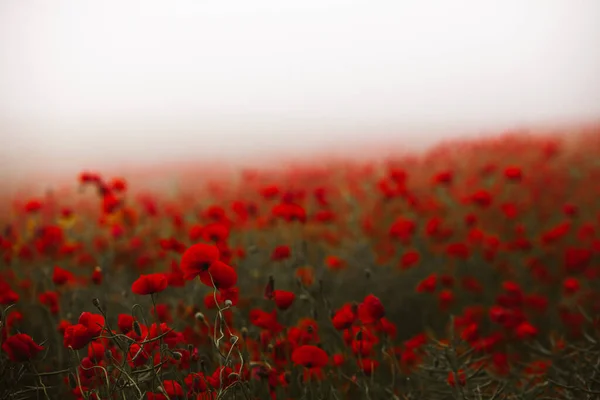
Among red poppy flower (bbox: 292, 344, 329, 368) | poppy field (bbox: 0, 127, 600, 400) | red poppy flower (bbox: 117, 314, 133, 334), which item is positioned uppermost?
red poppy flower (bbox: 117, 314, 133, 334)

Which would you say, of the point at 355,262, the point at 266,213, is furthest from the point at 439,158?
the point at 355,262

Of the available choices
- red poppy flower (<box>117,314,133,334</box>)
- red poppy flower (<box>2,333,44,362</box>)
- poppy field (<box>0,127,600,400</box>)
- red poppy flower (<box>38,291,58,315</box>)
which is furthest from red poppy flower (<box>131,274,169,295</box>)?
red poppy flower (<box>38,291,58,315</box>)

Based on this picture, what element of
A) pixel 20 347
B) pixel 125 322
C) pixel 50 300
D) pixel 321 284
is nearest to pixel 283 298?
pixel 321 284

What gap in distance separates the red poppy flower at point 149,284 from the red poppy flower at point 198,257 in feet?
0.18

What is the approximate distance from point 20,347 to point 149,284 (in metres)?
0.28

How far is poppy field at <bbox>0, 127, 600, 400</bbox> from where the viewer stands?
1206mm

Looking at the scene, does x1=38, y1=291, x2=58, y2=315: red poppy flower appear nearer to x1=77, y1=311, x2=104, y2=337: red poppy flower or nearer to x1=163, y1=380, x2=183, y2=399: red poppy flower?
x1=77, y1=311, x2=104, y2=337: red poppy flower

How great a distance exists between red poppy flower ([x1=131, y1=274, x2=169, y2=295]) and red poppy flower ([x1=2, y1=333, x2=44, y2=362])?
229 mm

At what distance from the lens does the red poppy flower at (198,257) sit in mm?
1079

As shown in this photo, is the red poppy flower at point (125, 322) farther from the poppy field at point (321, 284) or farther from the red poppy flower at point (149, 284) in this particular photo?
the red poppy flower at point (149, 284)

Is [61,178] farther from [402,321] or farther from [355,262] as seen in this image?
[402,321]

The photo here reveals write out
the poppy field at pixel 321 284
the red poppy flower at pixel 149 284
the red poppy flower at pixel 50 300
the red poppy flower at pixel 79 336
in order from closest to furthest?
the red poppy flower at pixel 79 336
the red poppy flower at pixel 149 284
the poppy field at pixel 321 284
the red poppy flower at pixel 50 300

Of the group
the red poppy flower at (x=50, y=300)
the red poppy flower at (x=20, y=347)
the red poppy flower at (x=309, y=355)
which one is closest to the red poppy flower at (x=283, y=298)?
the red poppy flower at (x=309, y=355)

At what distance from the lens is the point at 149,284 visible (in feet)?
3.63
